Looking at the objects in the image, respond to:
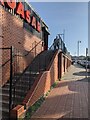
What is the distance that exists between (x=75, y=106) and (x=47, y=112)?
1.37 m

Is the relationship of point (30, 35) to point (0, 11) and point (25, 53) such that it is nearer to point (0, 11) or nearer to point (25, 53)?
point (25, 53)

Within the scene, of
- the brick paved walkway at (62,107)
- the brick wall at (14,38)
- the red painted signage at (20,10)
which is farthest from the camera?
the red painted signage at (20,10)

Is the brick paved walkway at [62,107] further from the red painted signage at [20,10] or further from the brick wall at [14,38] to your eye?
the red painted signage at [20,10]

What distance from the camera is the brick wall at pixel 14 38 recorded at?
9.91 meters

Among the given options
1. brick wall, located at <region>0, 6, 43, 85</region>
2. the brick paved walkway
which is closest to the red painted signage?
brick wall, located at <region>0, 6, 43, 85</region>

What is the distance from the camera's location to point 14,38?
11.4 metres

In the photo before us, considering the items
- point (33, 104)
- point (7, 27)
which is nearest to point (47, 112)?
point (33, 104)

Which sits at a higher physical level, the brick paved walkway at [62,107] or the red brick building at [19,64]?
the red brick building at [19,64]

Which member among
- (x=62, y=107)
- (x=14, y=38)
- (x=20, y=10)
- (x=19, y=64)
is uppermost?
(x=20, y=10)

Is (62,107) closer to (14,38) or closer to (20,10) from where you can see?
(14,38)

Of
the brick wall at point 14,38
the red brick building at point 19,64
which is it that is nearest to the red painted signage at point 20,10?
the red brick building at point 19,64

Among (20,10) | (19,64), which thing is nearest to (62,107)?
(19,64)

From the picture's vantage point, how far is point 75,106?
836 cm

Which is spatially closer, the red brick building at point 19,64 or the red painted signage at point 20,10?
the red brick building at point 19,64
